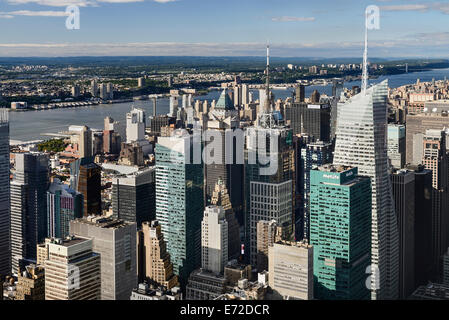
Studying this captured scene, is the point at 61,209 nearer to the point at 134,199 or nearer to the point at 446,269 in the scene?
the point at 134,199

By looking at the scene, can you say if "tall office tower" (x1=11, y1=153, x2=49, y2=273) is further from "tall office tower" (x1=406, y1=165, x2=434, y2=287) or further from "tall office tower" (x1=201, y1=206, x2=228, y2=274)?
"tall office tower" (x1=406, y1=165, x2=434, y2=287)

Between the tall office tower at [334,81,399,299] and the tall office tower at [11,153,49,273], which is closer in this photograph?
the tall office tower at [334,81,399,299]

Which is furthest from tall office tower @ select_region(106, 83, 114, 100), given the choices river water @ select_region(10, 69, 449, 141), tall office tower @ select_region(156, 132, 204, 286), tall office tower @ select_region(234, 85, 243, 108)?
tall office tower @ select_region(156, 132, 204, 286)

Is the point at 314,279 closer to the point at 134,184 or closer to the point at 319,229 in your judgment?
the point at 319,229

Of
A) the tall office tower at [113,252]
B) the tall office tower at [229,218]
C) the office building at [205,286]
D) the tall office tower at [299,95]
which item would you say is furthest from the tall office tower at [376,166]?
the tall office tower at [299,95]

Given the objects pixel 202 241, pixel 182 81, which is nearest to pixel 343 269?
pixel 202 241

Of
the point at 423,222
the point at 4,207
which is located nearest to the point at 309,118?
the point at 423,222

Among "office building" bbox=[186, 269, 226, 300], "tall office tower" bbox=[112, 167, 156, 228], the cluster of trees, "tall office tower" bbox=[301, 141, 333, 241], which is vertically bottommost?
"office building" bbox=[186, 269, 226, 300]
